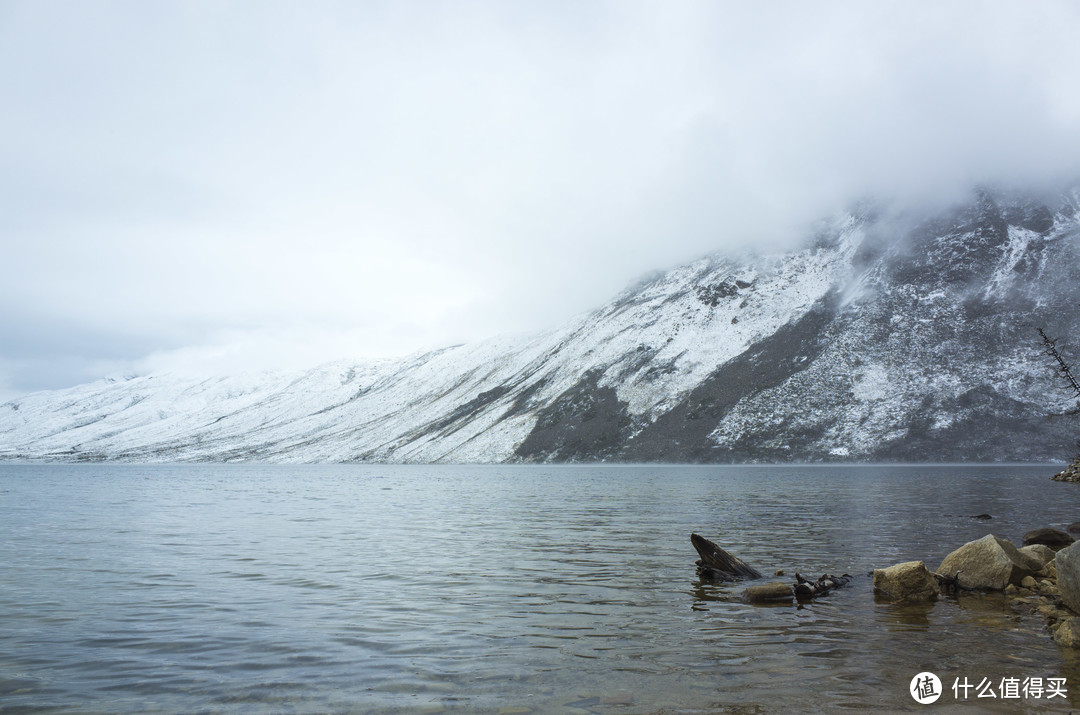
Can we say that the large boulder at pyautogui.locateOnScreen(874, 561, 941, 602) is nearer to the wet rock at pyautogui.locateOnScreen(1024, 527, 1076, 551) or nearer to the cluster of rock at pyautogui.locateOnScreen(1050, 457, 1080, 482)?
the wet rock at pyautogui.locateOnScreen(1024, 527, 1076, 551)

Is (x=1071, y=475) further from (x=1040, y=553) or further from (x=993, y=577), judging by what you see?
(x=993, y=577)

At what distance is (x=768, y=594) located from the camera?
58.0 feet

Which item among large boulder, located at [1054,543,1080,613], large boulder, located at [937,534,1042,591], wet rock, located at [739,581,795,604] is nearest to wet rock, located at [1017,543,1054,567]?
large boulder, located at [937,534,1042,591]

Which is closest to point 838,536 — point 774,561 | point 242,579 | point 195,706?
point 774,561

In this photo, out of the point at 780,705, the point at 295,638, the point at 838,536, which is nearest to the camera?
the point at 780,705

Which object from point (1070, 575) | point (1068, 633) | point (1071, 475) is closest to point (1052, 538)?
point (1070, 575)

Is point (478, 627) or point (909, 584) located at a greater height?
point (478, 627)

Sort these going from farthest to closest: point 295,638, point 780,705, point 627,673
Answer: point 295,638 → point 627,673 → point 780,705

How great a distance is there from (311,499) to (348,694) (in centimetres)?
5465

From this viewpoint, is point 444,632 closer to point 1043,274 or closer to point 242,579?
point 242,579

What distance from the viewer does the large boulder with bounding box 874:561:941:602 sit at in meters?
17.7

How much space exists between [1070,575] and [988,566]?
4.67m

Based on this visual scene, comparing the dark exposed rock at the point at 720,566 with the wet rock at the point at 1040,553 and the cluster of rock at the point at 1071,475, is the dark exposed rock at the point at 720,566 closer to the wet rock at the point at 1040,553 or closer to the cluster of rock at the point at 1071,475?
the wet rock at the point at 1040,553

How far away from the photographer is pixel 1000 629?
14.6m
